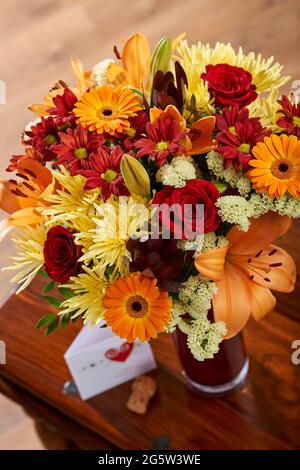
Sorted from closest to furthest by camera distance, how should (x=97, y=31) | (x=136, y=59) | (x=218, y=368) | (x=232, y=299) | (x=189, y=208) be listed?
(x=189, y=208) → (x=232, y=299) → (x=136, y=59) → (x=218, y=368) → (x=97, y=31)

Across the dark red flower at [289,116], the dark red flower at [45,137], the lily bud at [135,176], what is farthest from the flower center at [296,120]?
the dark red flower at [45,137]

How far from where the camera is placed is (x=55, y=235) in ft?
2.75

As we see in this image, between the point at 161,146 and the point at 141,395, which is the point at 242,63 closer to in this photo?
the point at 161,146

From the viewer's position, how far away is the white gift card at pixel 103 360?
3.88ft

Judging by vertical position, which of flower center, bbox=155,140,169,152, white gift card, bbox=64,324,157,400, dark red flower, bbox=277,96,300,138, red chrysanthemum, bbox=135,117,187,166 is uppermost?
red chrysanthemum, bbox=135,117,187,166

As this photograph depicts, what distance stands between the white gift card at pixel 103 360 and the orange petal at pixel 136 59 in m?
0.43

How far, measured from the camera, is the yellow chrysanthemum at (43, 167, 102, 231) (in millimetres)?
836

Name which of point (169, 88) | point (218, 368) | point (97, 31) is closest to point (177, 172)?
point (169, 88)

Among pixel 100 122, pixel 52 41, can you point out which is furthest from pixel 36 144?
pixel 52 41

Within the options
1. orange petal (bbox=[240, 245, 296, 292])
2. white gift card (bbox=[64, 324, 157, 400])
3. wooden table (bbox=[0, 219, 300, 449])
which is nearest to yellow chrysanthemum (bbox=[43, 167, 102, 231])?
orange petal (bbox=[240, 245, 296, 292])

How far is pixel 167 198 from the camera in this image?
788 mm

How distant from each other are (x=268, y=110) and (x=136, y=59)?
20 cm

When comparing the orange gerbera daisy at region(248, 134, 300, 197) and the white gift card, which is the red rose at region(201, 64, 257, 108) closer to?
the orange gerbera daisy at region(248, 134, 300, 197)

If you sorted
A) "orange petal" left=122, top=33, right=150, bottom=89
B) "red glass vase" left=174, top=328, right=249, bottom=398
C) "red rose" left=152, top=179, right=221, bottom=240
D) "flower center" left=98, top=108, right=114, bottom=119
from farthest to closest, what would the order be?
"red glass vase" left=174, top=328, right=249, bottom=398 < "orange petal" left=122, top=33, right=150, bottom=89 < "flower center" left=98, top=108, right=114, bottom=119 < "red rose" left=152, top=179, right=221, bottom=240
